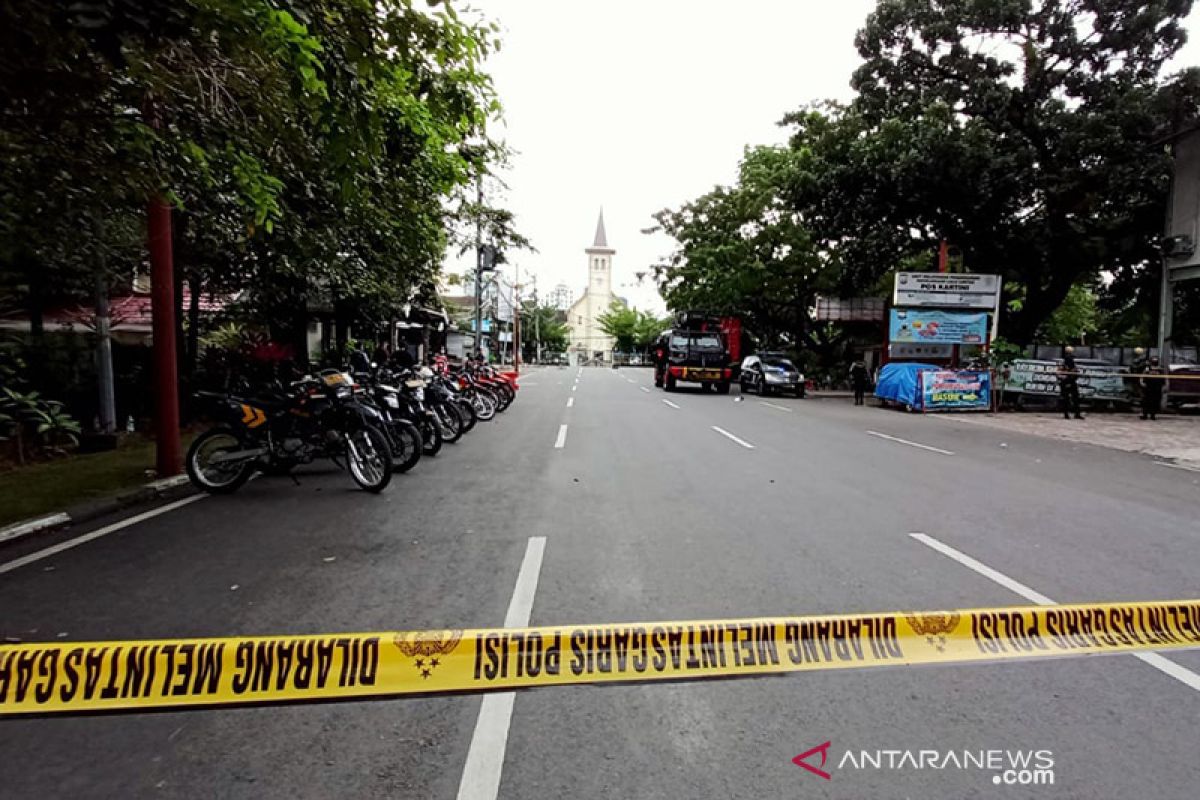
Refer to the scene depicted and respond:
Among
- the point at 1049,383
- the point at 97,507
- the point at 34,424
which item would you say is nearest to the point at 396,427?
the point at 97,507

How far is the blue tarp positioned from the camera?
68.8 feet

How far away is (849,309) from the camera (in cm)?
3156

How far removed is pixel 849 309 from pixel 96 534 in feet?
100

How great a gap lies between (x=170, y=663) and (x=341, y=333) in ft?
68.2

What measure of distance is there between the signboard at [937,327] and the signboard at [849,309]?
8690mm

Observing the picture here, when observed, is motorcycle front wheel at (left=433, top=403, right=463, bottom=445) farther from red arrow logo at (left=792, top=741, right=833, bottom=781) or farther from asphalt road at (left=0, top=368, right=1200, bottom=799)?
red arrow logo at (left=792, top=741, right=833, bottom=781)

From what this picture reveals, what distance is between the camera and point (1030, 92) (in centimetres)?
2184

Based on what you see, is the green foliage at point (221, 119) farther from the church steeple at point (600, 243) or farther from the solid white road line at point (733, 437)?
the church steeple at point (600, 243)

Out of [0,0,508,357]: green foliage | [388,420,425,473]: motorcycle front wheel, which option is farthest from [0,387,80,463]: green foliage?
[388,420,425,473]: motorcycle front wheel

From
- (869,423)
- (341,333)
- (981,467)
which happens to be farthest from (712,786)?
(341,333)

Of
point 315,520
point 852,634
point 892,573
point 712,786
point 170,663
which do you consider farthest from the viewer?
point 315,520

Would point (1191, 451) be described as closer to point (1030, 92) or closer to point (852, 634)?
point (852, 634)

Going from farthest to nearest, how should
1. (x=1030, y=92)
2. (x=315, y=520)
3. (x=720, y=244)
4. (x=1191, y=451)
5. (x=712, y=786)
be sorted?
(x=720, y=244) < (x=1030, y=92) < (x=1191, y=451) < (x=315, y=520) < (x=712, y=786)

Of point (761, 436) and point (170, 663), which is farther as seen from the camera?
point (761, 436)
